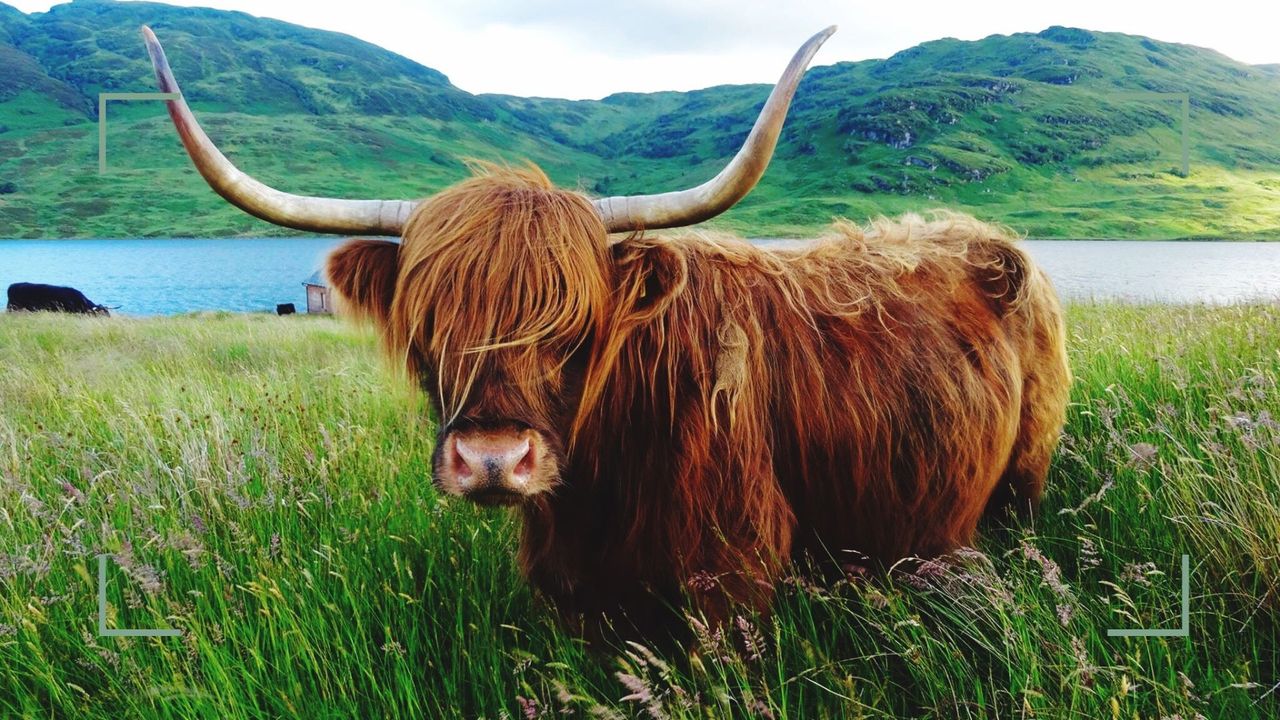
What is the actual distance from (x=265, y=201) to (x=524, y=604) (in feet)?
5.93

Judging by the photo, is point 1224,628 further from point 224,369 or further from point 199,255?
point 199,255

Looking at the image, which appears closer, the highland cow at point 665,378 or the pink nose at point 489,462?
the pink nose at point 489,462

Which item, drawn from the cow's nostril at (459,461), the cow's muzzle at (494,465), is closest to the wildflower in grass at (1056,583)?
the cow's muzzle at (494,465)

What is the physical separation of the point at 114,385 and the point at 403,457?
4.02 m

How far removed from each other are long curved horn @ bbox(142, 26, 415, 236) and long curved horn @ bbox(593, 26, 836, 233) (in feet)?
2.58

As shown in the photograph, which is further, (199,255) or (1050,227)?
(1050,227)

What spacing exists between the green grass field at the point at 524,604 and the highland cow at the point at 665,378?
0.26 metres

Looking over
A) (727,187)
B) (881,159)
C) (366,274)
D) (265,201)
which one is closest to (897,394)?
(727,187)

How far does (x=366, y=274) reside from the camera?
240cm

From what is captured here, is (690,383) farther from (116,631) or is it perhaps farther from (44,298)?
(44,298)

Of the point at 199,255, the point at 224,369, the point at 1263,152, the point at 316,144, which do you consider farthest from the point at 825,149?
the point at 224,369

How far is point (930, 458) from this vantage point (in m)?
2.72

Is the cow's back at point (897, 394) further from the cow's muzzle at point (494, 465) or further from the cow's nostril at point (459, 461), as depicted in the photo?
the cow's nostril at point (459, 461)

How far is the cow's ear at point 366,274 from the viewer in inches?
93.2
